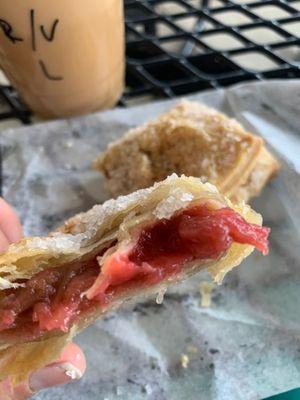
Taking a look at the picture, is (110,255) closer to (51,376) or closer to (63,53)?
(51,376)

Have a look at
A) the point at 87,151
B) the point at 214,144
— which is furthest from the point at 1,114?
the point at 214,144

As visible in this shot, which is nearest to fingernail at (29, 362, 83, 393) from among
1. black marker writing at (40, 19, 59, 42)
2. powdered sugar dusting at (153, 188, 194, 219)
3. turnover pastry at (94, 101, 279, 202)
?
powdered sugar dusting at (153, 188, 194, 219)

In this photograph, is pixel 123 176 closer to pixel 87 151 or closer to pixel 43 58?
pixel 87 151

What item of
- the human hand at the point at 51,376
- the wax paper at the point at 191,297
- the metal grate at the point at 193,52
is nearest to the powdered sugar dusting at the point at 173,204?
the human hand at the point at 51,376

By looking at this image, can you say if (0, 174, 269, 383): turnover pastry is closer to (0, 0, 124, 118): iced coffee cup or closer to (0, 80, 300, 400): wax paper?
(0, 80, 300, 400): wax paper

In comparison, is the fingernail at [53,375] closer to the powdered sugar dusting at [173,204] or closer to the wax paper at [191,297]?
the wax paper at [191,297]

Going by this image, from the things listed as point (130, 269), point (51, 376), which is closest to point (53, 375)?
point (51, 376)
